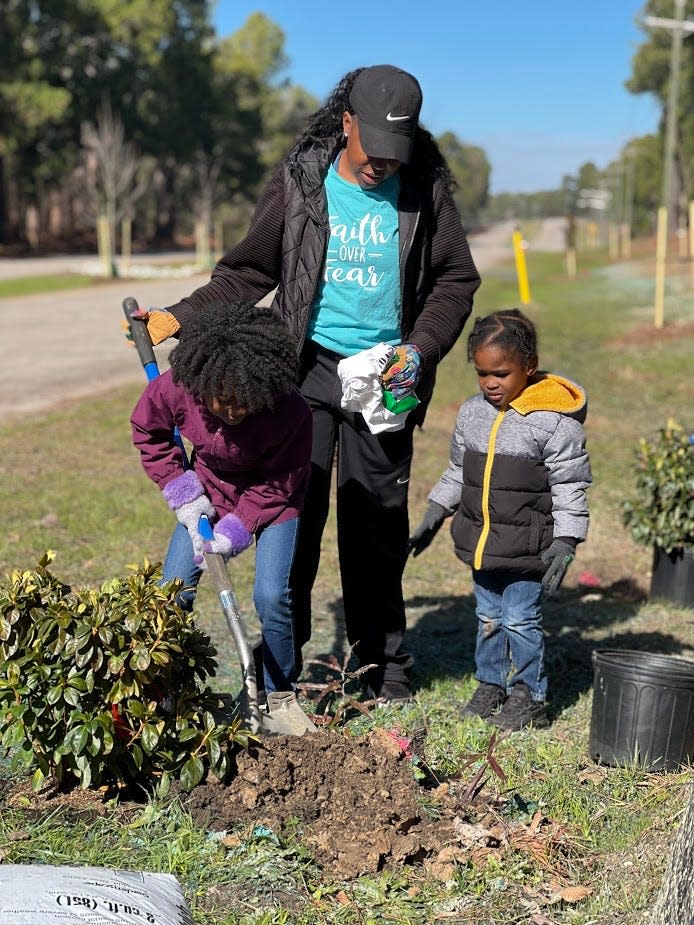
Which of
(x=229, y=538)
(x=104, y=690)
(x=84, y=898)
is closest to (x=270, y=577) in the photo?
(x=229, y=538)

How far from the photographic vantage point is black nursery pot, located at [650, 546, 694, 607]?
19.8 ft

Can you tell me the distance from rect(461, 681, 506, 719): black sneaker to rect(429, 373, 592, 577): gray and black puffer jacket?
1.70ft

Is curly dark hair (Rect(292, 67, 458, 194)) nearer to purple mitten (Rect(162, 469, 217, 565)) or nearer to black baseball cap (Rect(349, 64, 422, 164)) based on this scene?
black baseball cap (Rect(349, 64, 422, 164))

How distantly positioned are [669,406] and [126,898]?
11704 mm

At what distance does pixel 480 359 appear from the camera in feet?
13.3

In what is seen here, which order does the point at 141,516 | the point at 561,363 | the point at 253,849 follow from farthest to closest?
the point at 561,363 → the point at 141,516 → the point at 253,849

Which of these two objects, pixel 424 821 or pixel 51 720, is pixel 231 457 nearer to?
pixel 51 720

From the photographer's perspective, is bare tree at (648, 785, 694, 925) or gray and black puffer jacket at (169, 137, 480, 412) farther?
gray and black puffer jacket at (169, 137, 480, 412)

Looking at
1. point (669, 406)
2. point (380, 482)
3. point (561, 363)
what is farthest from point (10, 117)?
→ point (380, 482)

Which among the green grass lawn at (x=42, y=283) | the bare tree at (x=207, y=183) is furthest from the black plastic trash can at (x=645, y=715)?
the bare tree at (x=207, y=183)

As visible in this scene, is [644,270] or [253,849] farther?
[644,270]

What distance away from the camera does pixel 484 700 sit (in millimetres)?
4309

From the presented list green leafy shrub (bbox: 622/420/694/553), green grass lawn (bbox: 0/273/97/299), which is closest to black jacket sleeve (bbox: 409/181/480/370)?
green leafy shrub (bbox: 622/420/694/553)

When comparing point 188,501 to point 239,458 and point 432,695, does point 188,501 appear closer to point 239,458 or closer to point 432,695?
point 239,458
